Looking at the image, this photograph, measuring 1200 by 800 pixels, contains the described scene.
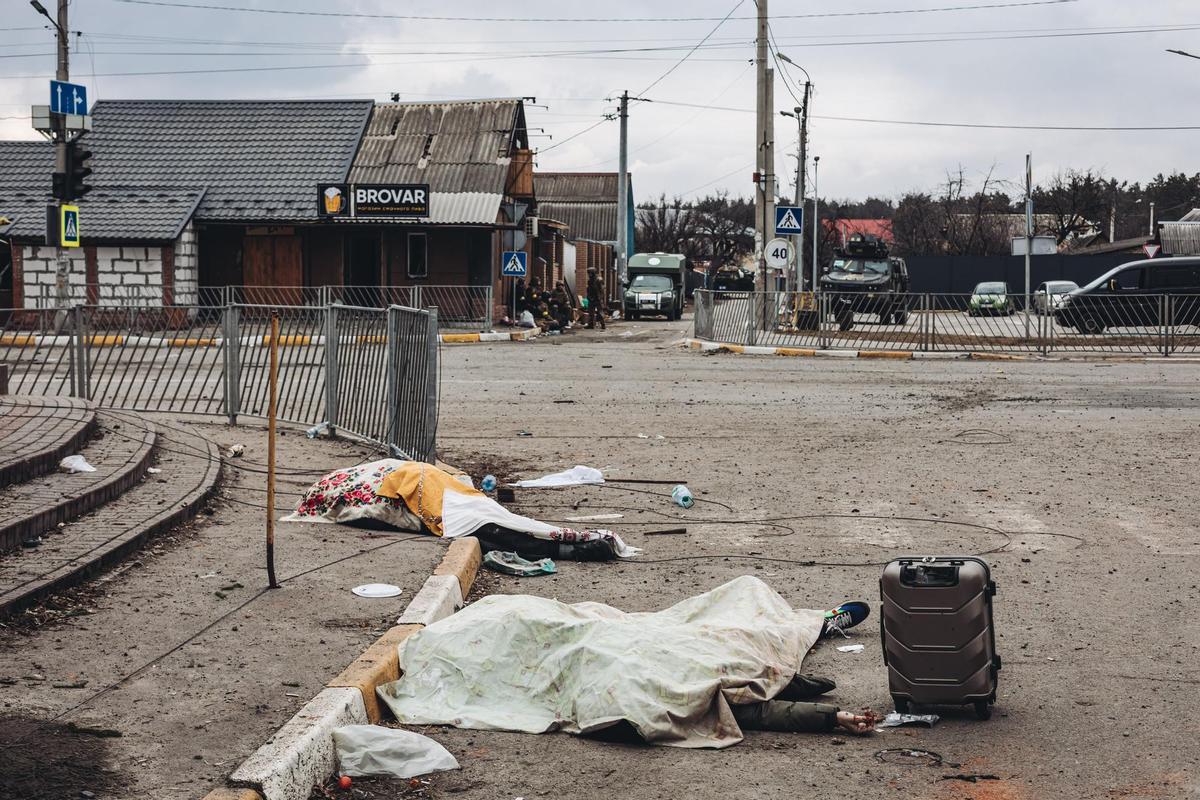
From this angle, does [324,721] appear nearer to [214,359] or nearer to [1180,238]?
[214,359]

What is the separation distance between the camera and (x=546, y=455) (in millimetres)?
12828

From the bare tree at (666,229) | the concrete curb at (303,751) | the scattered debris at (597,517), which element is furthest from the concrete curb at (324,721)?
the bare tree at (666,229)

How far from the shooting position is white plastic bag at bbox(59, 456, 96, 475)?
9141 millimetres

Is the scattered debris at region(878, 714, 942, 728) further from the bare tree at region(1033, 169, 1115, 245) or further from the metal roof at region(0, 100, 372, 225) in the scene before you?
the bare tree at region(1033, 169, 1115, 245)

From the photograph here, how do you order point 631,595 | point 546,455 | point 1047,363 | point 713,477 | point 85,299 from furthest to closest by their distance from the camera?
1. point 85,299
2. point 1047,363
3. point 546,455
4. point 713,477
5. point 631,595

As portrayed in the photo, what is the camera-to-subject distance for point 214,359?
13.9 metres

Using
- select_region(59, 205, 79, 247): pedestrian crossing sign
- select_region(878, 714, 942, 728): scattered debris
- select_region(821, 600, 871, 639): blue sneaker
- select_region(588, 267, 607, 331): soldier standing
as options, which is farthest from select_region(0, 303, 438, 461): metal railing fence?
select_region(588, 267, 607, 331): soldier standing

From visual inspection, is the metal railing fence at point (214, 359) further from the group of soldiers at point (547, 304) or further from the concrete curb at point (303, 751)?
the group of soldiers at point (547, 304)

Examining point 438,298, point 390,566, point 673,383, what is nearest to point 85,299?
point 438,298

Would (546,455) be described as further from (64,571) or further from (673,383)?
(673,383)

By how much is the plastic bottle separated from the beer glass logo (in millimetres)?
28075

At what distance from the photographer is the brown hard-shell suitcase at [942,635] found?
5.18 m

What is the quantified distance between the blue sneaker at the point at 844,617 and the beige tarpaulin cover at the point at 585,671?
50cm

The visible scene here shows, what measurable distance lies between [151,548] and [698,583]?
3.15 meters
